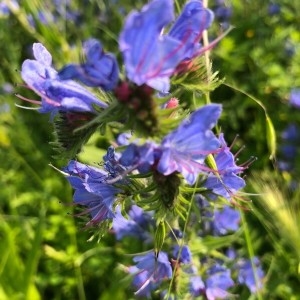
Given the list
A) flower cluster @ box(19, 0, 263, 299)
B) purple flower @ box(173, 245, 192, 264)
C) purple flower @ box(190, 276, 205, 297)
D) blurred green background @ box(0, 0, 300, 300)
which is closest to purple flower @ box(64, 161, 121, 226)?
flower cluster @ box(19, 0, 263, 299)

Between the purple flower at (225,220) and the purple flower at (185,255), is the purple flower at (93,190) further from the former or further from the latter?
the purple flower at (225,220)

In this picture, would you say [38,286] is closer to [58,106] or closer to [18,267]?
[18,267]

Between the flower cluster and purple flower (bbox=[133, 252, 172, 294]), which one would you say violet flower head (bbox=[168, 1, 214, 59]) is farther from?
purple flower (bbox=[133, 252, 172, 294])

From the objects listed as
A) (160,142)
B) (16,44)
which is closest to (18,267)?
(160,142)

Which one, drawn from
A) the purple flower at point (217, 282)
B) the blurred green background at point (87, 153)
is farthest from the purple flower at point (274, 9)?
the purple flower at point (217, 282)

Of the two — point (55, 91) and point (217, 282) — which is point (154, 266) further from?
point (55, 91)
